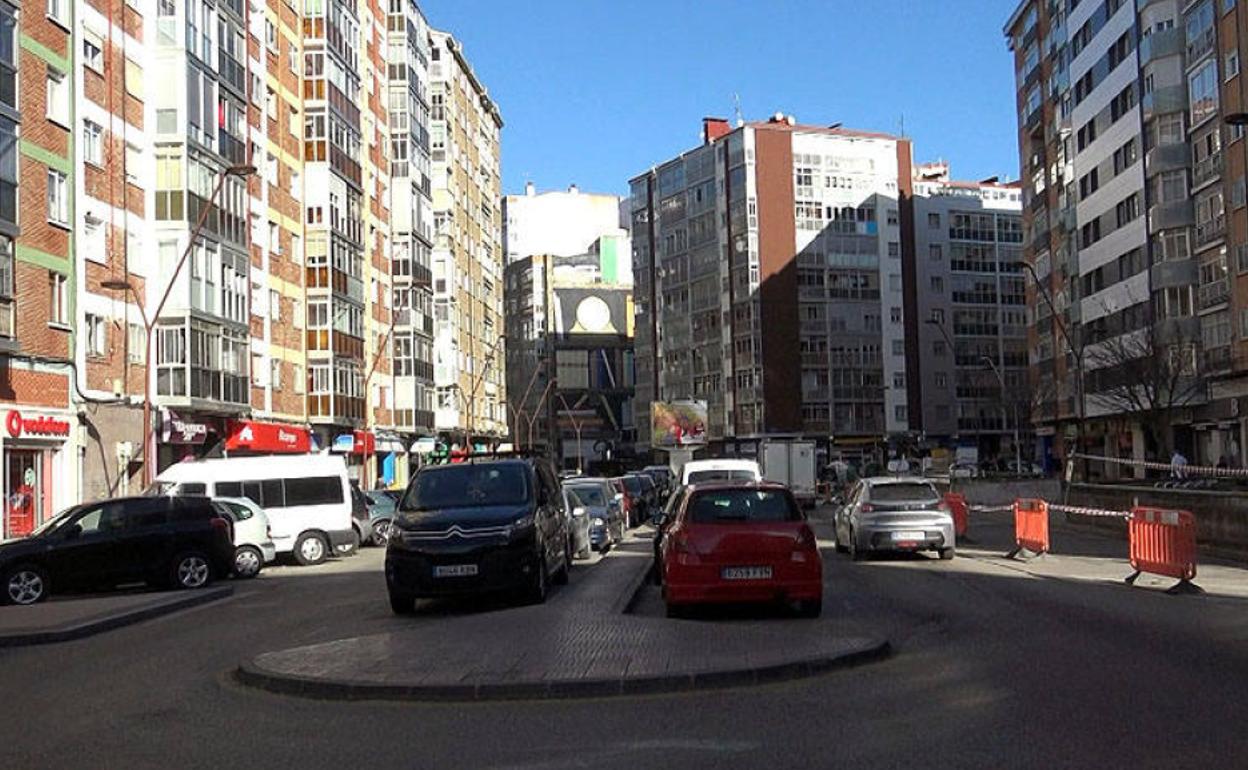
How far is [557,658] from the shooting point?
10445 mm

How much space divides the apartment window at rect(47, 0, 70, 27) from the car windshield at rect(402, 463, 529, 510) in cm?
2370

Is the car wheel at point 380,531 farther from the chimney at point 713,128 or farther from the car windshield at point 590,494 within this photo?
the chimney at point 713,128

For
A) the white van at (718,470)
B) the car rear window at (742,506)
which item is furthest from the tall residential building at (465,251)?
the car rear window at (742,506)

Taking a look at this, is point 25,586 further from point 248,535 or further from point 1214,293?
point 1214,293

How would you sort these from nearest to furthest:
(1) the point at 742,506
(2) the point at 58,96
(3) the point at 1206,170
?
(1) the point at 742,506 < (2) the point at 58,96 < (3) the point at 1206,170

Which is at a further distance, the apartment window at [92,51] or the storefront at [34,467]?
the apartment window at [92,51]

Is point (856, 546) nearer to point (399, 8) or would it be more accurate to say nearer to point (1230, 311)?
point (1230, 311)

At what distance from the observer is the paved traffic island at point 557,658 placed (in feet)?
30.9

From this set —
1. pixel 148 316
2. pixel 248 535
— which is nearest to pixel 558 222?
pixel 148 316

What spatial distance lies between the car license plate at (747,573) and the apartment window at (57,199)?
2601 centimetres

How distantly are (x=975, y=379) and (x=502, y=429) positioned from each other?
3868 centimetres

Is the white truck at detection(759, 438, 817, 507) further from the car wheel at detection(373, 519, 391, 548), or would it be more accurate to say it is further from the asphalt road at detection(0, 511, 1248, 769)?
the asphalt road at detection(0, 511, 1248, 769)

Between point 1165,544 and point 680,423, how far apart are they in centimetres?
7166

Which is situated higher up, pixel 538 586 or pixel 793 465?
pixel 793 465
